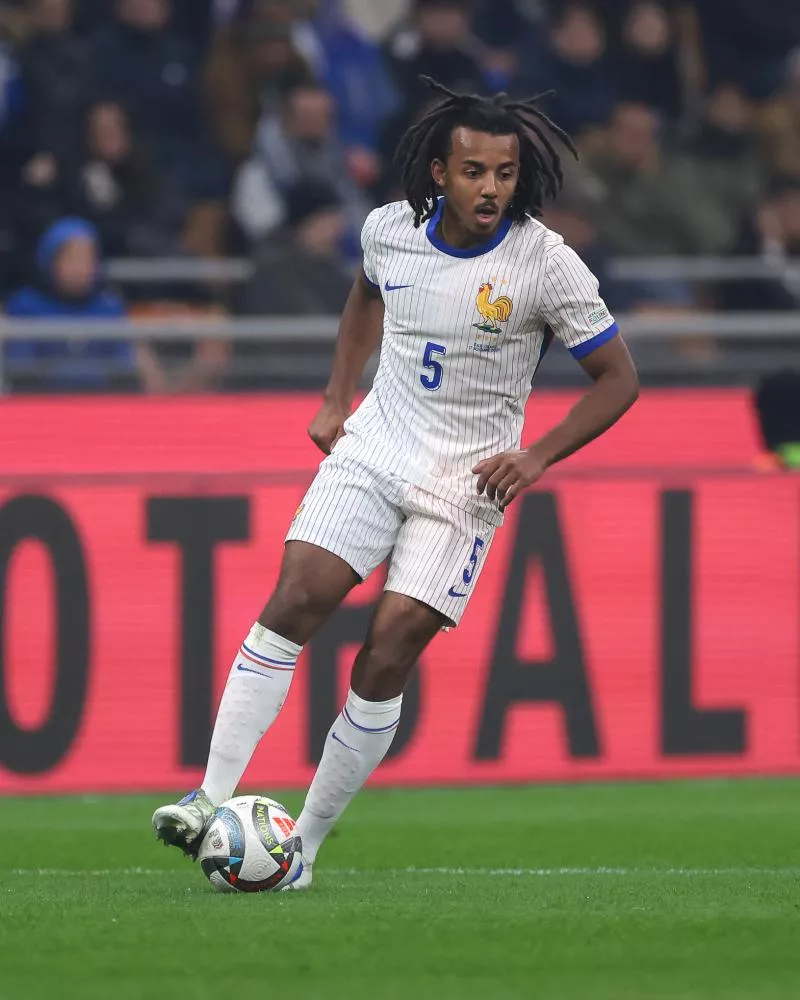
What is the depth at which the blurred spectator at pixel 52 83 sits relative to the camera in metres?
12.1

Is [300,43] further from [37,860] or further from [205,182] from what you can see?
[37,860]

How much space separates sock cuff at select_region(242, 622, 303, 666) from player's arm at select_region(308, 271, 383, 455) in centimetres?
71

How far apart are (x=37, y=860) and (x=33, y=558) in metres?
2.29

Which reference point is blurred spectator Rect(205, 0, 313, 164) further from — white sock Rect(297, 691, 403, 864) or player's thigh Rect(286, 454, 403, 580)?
white sock Rect(297, 691, 403, 864)

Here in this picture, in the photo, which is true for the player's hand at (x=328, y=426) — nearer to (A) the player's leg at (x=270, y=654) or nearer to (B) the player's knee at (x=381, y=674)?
(A) the player's leg at (x=270, y=654)

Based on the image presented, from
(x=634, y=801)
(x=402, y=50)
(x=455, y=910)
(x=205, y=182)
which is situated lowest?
(x=634, y=801)

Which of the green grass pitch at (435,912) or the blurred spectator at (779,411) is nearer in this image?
the green grass pitch at (435,912)

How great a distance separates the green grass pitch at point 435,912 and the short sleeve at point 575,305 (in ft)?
4.94

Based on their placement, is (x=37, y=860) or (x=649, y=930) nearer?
(x=649, y=930)

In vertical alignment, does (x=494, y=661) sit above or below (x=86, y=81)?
below

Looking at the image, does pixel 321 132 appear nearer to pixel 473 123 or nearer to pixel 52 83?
pixel 52 83

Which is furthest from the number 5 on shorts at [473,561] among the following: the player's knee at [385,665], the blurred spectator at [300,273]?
the blurred spectator at [300,273]

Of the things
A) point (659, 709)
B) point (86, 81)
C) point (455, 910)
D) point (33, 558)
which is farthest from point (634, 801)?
point (86, 81)

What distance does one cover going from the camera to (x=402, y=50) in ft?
45.0
